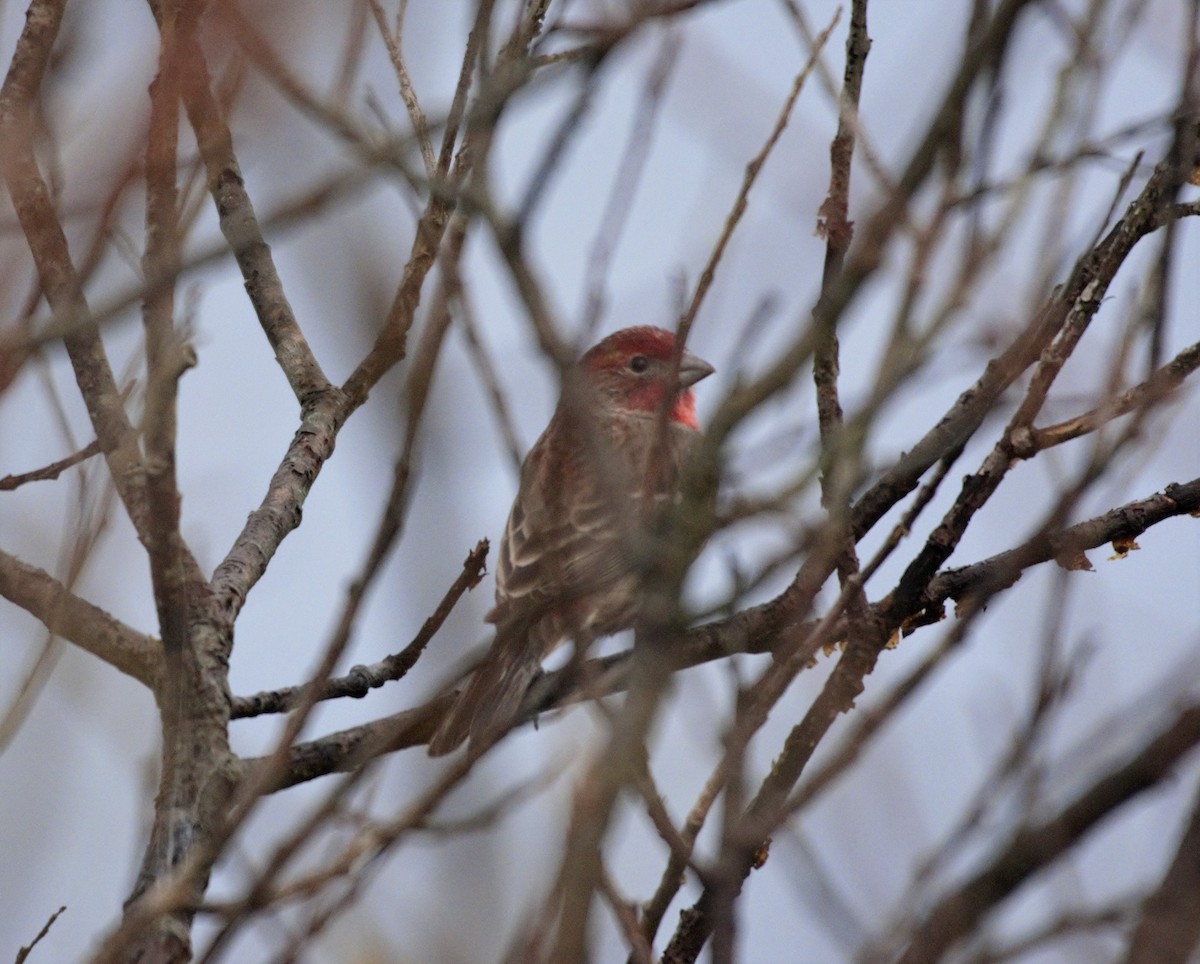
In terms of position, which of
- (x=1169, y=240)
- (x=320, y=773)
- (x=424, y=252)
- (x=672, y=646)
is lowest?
(x=672, y=646)

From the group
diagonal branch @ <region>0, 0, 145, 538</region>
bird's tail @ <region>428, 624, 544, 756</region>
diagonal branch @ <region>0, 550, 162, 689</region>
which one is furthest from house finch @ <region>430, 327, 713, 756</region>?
diagonal branch @ <region>0, 0, 145, 538</region>

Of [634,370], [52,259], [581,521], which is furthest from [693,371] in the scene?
[52,259]

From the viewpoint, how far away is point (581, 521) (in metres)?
6.86

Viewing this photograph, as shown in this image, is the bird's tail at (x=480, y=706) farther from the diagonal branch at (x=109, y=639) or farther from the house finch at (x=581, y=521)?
the diagonal branch at (x=109, y=639)

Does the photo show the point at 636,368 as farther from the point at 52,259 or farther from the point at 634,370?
the point at 52,259

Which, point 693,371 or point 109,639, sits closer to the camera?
point 109,639

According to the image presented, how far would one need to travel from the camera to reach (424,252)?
5.01 meters

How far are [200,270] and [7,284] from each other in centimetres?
104

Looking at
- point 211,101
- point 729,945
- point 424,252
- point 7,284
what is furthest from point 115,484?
point 729,945

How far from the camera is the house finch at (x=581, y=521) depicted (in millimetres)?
2719

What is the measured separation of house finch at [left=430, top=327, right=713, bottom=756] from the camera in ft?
8.92

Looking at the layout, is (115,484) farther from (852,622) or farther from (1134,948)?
(1134,948)

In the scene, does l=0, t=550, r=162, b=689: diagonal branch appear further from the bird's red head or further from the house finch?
the bird's red head

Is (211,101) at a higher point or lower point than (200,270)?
higher
